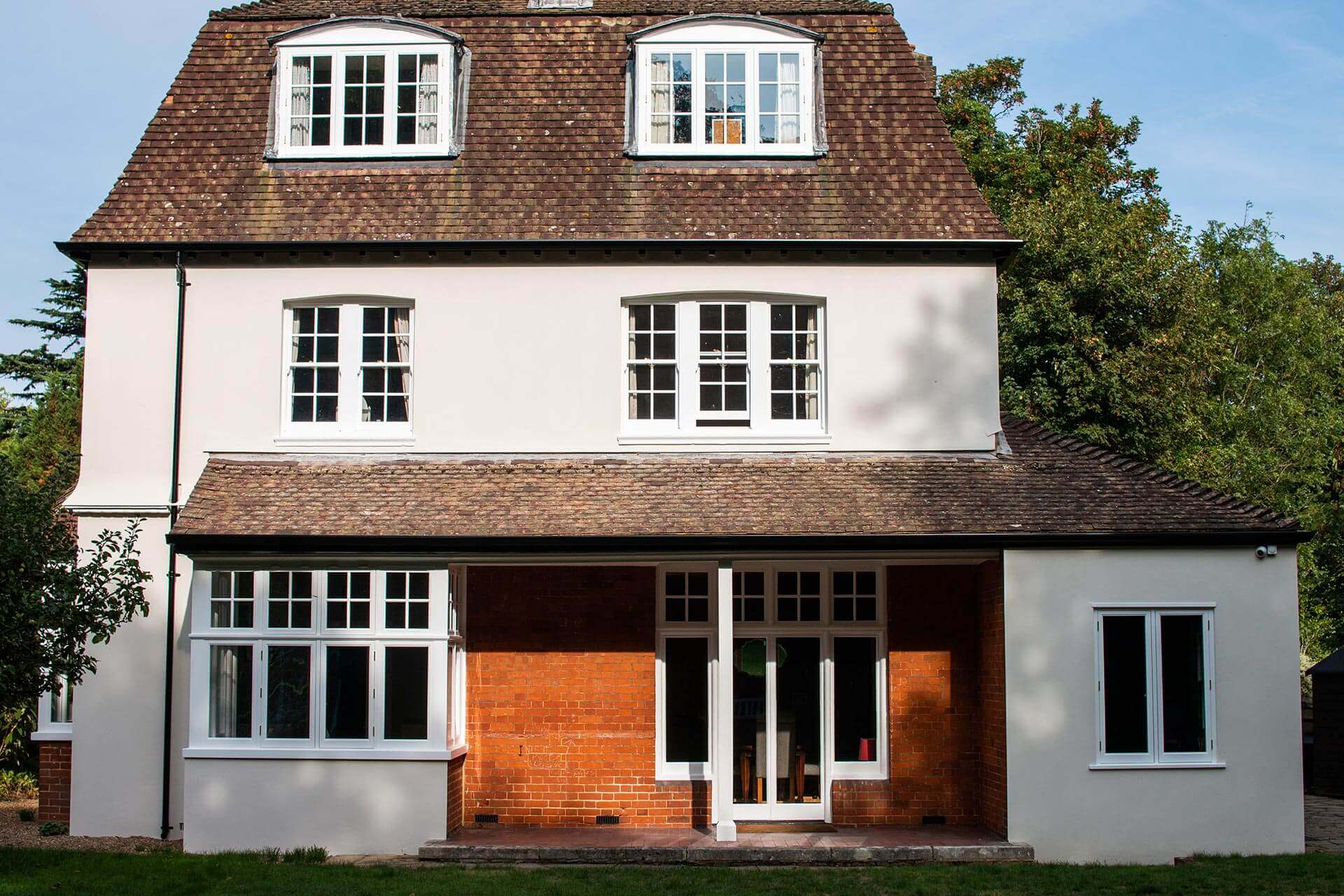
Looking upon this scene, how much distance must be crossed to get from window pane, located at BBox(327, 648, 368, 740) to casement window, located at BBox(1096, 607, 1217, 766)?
7252 mm

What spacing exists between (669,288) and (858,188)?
250 centimetres

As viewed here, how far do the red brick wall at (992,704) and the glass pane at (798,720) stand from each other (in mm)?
1736

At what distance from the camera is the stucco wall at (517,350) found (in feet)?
48.0

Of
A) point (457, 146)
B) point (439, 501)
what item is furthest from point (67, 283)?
point (439, 501)

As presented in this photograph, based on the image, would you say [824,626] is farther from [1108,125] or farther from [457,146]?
[1108,125]

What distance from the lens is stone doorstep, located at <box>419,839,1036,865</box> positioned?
40.0ft

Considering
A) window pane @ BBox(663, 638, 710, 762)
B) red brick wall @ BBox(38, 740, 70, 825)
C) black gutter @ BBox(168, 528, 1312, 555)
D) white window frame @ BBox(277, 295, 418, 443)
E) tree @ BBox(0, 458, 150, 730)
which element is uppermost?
white window frame @ BBox(277, 295, 418, 443)

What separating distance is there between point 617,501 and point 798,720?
325 cm

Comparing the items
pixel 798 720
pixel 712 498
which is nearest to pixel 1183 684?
pixel 798 720

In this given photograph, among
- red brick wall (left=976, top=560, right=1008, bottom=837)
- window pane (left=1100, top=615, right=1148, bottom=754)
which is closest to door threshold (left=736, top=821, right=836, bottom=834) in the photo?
red brick wall (left=976, top=560, right=1008, bottom=837)

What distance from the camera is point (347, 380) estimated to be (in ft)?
48.6

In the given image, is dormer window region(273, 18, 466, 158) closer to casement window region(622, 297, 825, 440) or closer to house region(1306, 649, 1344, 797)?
casement window region(622, 297, 825, 440)

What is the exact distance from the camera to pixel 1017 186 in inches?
1131

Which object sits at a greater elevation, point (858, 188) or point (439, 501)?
point (858, 188)
